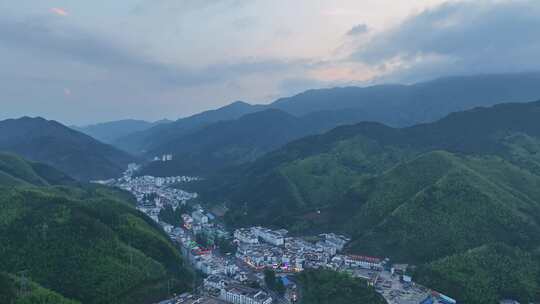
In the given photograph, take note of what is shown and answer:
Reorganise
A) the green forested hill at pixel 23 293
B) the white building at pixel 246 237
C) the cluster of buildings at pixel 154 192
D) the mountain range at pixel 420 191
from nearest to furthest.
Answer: the green forested hill at pixel 23 293, the mountain range at pixel 420 191, the white building at pixel 246 237, the cluster of buildings at pixel 154 192

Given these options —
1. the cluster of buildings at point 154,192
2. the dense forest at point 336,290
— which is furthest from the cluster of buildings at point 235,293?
the cluster of buildings at point 154,192

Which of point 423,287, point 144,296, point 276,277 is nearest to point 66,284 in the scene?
point 144,296

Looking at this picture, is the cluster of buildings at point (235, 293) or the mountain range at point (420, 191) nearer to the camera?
the cluster of buildings at point (235, 293)

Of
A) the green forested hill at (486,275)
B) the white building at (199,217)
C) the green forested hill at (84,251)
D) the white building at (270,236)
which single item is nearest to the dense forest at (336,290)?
the green forested hill at (486,275)

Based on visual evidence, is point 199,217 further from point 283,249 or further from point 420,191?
point 420,191

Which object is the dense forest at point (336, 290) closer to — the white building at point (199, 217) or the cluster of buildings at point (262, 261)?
the cluster of buildings at point (262, 261)

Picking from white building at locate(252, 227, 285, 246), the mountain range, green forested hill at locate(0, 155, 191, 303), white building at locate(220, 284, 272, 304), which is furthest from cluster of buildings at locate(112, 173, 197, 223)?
white building at locate(220, 284, 272, 304)

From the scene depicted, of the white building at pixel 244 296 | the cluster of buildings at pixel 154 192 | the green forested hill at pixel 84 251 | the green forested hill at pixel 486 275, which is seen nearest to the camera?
the green forested hill at pixel 84 251

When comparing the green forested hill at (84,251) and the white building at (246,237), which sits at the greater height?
the green forested hill at (84,251)

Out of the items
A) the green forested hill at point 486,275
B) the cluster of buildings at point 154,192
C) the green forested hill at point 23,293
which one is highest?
the green forested hill at point 23,293

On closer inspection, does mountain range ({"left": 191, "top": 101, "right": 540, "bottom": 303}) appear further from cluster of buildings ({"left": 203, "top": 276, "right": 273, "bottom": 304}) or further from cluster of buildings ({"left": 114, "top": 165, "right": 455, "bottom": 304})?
cluster of buildings ({"left": 203, "top": 276, "right": 273, "bottom": 304})
